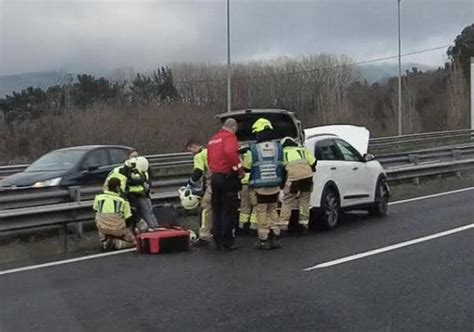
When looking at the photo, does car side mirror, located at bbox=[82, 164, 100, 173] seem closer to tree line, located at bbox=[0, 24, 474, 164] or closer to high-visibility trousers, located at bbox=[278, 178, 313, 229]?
high-visibility trousers, located at bbox=[278, 178, 313, 229]

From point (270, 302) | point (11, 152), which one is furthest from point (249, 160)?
point (11, 152)

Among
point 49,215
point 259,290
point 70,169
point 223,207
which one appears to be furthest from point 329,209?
point 259,290

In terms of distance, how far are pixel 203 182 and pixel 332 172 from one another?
102 inches

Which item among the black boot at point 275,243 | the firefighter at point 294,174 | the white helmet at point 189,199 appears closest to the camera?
Result: the black boot at point 275,243

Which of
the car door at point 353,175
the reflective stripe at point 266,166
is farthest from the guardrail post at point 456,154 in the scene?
the reflective stripe at point 266,166

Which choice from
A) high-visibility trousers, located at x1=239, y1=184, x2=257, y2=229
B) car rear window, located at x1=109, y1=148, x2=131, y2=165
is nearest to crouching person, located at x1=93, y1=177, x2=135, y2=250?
high-visibility trousers, located at x1=239, y1=184, x2=257, y2=229

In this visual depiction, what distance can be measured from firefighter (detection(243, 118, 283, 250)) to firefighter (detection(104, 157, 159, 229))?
182 centimetres

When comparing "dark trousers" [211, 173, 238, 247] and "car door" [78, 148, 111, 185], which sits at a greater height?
"car door" [78, 148, 111, 185]

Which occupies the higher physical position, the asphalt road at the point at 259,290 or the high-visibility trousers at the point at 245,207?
the high-visibility trousers at the point at 245,207

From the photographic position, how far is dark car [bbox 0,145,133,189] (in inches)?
631

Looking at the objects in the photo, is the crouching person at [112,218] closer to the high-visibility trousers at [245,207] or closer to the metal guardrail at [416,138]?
the high-visibility trousers at [245,207]

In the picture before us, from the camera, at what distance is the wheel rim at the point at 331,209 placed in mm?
14367

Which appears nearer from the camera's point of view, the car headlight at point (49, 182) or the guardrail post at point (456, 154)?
the car headlight at point (49, 182)

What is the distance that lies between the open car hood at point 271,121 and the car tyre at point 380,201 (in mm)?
2867
